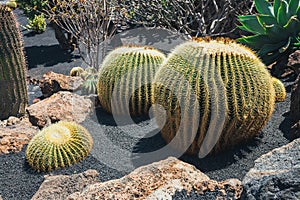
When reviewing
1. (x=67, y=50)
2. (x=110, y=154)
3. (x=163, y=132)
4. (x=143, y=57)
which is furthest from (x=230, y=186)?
(x=67, y=50)

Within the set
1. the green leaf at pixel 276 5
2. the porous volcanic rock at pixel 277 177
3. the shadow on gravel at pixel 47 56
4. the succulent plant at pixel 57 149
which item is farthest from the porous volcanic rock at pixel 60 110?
the shadow on gravel at pixel 47 56

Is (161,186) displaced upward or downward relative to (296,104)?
upward

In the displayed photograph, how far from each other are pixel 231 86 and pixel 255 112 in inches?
11.6

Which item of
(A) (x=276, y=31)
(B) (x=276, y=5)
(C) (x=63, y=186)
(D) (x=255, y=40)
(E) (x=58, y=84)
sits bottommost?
(E) (x=58, y=84)

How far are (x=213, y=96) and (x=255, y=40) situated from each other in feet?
7.31

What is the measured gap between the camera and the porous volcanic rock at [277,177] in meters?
1.68

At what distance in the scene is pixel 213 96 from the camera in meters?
3.03

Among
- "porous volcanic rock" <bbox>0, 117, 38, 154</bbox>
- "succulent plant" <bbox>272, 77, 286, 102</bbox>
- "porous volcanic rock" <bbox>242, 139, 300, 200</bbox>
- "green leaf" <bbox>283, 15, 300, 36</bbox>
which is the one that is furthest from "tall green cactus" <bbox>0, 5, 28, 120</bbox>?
"porous volcanic rock" <bbox>242, 139, 300, 200</bbox>

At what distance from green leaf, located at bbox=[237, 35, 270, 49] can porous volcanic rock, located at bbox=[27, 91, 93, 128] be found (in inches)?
78.0

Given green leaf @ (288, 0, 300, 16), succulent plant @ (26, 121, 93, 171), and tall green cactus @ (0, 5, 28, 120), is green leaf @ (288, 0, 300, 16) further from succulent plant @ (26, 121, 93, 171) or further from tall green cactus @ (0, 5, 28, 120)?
tall green cactus @ (0, 5, 28, 120)

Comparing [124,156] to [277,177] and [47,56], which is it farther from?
[47,56]

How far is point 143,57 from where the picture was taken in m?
4.23

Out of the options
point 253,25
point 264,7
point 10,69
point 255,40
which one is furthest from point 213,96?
point 10,69

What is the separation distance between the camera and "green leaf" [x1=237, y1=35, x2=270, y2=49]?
4953 mm
